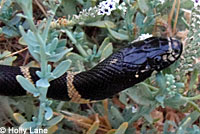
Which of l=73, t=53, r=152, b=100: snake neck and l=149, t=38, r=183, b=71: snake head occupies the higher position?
l=149, t=38, r=183, b=71: snake head

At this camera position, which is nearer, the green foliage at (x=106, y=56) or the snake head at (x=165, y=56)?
the green foliage at (x=106, y=56)

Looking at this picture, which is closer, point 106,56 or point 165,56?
point 165,56

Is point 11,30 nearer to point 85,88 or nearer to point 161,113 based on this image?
point 85,88

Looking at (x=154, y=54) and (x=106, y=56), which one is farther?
(x=106, y=56)

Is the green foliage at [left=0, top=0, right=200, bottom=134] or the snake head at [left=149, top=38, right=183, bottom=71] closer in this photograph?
the green foliage at [left=0, top=0, right=200, bottom=134]

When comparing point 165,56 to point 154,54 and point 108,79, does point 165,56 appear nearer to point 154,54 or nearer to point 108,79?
point 154,54

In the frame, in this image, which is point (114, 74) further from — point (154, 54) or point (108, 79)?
point (154, 54)

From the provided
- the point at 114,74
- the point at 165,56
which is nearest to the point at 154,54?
the point at 165,56

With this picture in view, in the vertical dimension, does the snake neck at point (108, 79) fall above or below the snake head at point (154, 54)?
below
